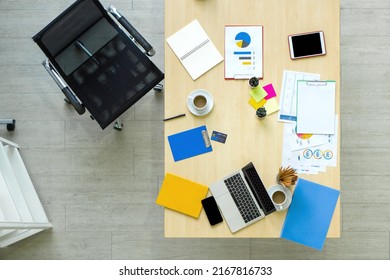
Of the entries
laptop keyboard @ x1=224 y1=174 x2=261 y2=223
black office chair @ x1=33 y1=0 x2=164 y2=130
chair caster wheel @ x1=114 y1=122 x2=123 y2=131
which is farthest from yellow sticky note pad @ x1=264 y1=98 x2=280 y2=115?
chair caster wheel @ x1=114 y1=122 x2=123 y2=131

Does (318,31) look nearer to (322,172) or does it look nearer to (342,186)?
(322,172)

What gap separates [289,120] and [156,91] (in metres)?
1.03

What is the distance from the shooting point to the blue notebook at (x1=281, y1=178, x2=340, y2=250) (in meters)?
A: 1.86

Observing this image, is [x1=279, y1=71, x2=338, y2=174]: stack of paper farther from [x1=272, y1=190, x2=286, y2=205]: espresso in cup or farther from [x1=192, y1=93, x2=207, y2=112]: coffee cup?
[x1=192, y1=93, x2=207, y2=112]: coffee cup

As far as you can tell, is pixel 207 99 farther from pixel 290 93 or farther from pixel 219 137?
pixel 290 93

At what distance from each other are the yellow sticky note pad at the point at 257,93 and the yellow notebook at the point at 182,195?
0.49 m

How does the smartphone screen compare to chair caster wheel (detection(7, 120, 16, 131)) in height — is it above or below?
below

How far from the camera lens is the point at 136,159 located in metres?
2.65

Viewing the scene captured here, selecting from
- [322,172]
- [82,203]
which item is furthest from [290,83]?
[82,203]

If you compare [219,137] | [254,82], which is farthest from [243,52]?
[219,137]

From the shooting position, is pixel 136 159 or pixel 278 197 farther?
pixel 136 159

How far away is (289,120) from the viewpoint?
6.35 feet

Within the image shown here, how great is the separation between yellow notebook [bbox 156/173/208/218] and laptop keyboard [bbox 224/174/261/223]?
0.41 ft

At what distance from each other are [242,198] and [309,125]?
47 centimetres
